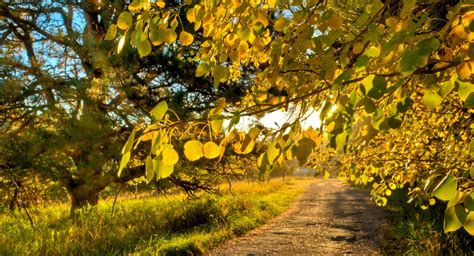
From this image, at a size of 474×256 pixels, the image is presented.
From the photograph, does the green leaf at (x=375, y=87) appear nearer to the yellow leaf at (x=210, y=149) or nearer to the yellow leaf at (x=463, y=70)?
the yellow leaf at (x=463, y=70)

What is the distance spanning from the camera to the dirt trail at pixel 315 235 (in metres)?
8.56

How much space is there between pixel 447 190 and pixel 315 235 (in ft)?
31.4

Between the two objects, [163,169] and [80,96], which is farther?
[80,96]

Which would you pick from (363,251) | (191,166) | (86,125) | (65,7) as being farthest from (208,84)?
(363,251)

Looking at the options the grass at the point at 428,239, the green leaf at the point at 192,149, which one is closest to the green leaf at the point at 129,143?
the green leaf at the point at 192,149

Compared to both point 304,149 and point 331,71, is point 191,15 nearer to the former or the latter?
point 331,71

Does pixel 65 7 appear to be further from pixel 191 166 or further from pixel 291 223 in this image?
pixel 291 223

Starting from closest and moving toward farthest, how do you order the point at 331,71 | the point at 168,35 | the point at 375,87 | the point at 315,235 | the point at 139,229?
the point at 375,87 → the point at 331,71 → the point at 168,35 → the point at 139,229 → the point at 315,235

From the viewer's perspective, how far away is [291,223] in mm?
12383

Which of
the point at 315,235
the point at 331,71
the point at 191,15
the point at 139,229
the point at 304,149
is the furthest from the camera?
the point at 315,235

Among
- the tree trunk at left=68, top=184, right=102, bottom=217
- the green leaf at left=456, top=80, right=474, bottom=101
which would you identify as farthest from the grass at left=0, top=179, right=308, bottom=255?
the green leaf at left=456, top=80, right=474, bottom=101

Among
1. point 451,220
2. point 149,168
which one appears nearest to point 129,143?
point 149,168

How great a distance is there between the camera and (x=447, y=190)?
1.12 m

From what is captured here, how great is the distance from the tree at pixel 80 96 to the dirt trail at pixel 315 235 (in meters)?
2.27
